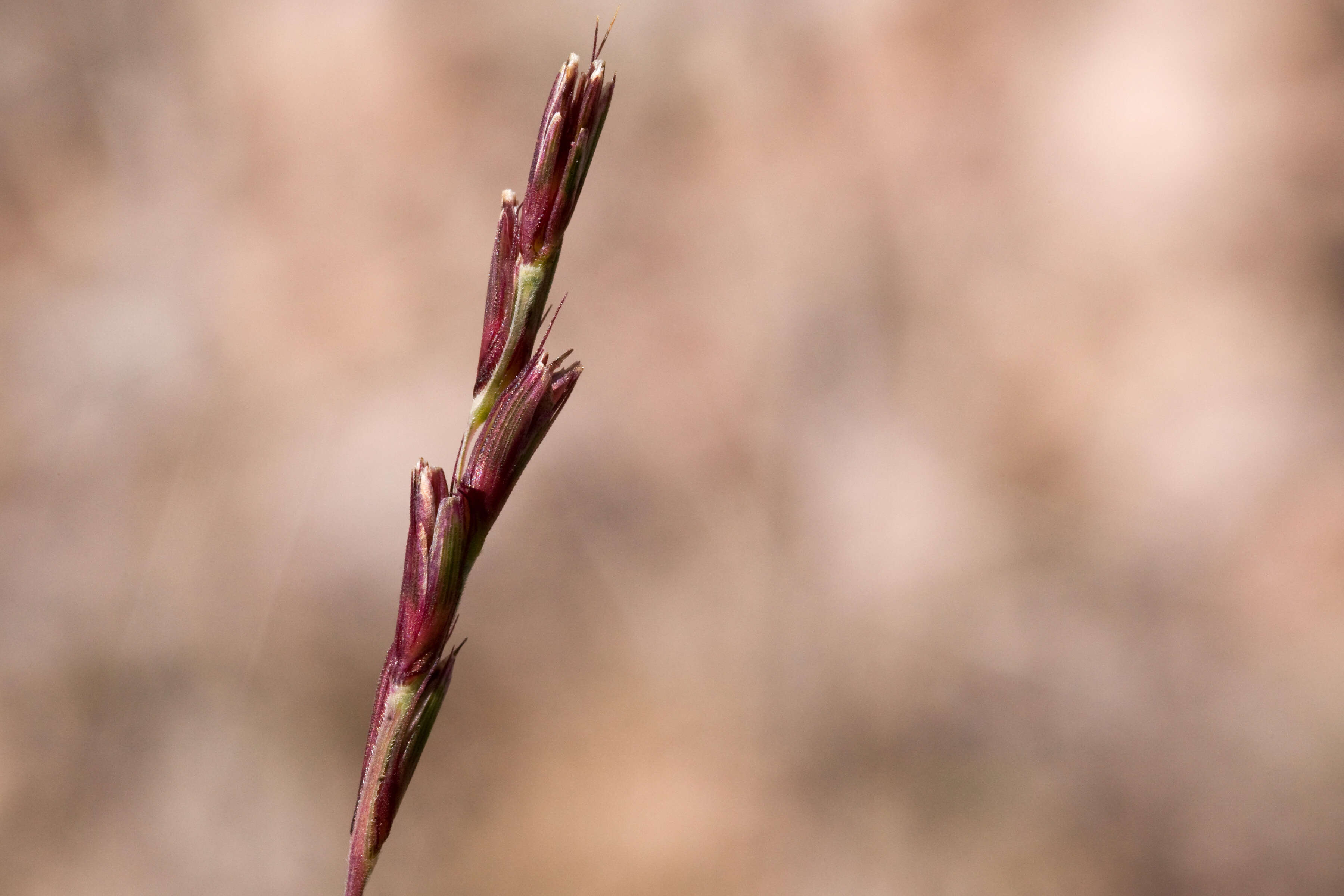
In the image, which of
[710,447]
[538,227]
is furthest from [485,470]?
[710,447]

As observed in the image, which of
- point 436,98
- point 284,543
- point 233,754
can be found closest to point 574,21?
point 436,98

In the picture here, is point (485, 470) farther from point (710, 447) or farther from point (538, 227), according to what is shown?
point (710, 447)

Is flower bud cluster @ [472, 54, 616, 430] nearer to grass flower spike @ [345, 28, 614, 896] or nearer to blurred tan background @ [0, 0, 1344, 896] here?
grass flower spike @ [345, 28, 614, 896]

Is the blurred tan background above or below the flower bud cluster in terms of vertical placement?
above

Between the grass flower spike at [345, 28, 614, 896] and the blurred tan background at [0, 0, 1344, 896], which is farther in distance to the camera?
the blurred tan background at [0, 0, 1344, 896]

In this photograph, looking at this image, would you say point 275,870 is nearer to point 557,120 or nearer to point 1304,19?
point 557,120

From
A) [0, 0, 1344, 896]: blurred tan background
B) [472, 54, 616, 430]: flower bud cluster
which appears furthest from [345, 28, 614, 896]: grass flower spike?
[0, 0, 1344, 896]: blurred tan background

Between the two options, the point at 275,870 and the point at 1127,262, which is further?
the point at 1127,262
